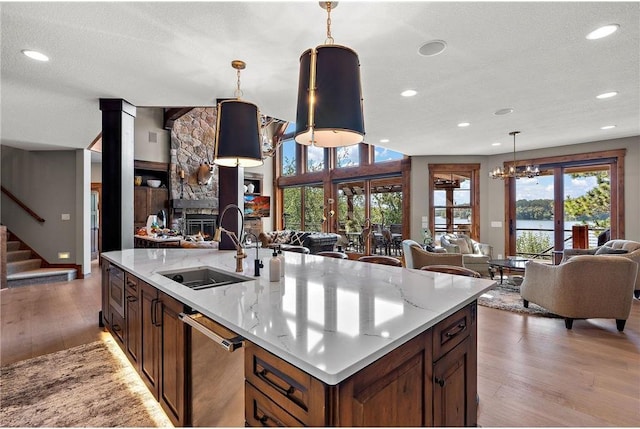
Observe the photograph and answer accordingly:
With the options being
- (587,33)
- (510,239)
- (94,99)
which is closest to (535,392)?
(587,33)

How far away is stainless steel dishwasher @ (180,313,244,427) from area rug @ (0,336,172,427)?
64 centimetres

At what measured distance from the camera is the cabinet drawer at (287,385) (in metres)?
0.90

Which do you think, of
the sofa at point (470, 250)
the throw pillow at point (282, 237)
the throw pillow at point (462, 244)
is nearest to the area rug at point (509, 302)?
the sofa at point (470, 250)

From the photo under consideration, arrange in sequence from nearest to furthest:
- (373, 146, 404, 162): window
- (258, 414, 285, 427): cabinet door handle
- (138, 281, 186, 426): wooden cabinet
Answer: (258, 414, 285, 427): cabinet door handle
(138, 281, 186, 426): wooden cabinet
(373, 146, 404, 162): window

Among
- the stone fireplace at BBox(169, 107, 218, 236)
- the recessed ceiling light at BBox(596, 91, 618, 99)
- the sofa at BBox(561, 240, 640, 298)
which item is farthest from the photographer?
the stone fireplace at BBox(169, 107, 218, 236)

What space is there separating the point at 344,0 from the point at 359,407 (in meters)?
2.05

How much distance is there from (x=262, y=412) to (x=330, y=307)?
1.52 feet

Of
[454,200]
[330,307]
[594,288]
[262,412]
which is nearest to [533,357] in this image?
[594,288]

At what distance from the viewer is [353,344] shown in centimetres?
98

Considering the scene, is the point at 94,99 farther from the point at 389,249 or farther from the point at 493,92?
the point at 389,249

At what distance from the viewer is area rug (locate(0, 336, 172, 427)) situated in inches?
75.6

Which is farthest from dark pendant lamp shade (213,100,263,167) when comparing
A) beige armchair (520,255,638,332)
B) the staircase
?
the staircase

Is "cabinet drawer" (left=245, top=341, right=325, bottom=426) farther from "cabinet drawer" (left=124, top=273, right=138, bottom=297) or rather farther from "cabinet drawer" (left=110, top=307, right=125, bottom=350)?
"cabinet drawer" (left=110, top=307, right=125, bottom=350)

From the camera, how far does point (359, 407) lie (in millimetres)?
933
